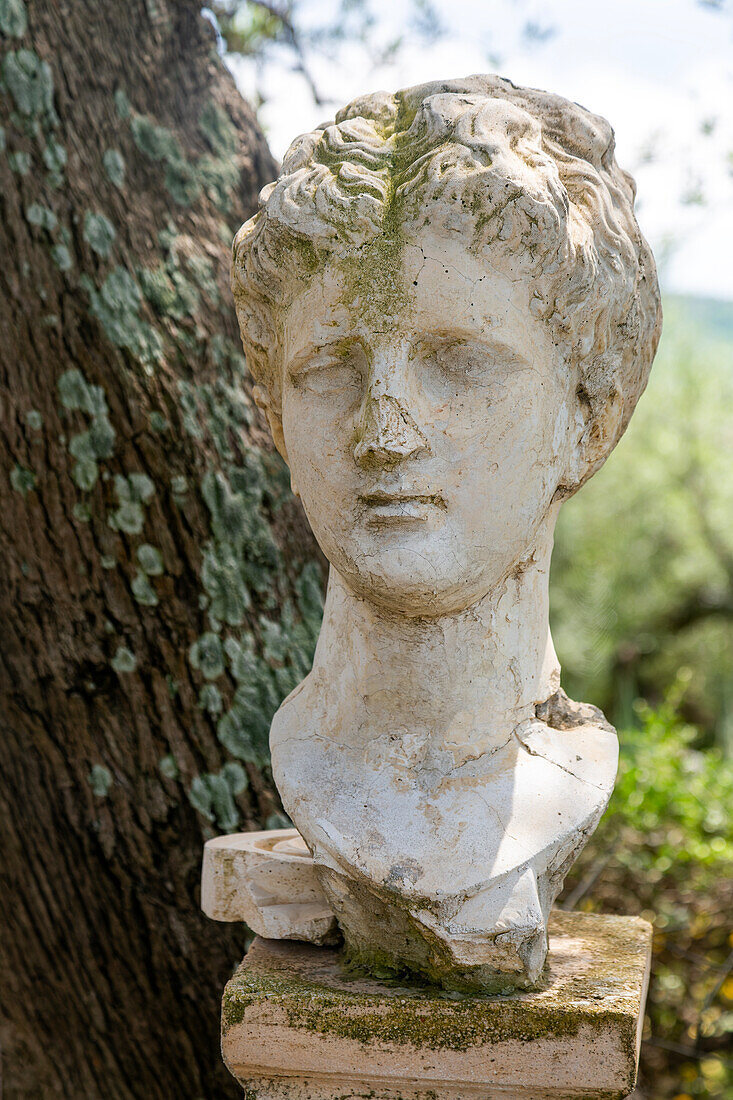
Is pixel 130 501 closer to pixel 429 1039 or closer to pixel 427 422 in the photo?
pixel 427 422

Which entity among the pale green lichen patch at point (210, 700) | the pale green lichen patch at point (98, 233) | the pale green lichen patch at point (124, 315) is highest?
the pale green lichen patch at point (98, 233)

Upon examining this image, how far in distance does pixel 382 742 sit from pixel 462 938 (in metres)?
0.34

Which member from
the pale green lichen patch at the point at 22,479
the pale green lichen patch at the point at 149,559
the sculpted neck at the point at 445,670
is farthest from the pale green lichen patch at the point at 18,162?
the sculpted neck at the point at 445,670

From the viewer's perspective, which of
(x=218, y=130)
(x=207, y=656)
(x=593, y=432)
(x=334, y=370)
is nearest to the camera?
(x=334, y=370)

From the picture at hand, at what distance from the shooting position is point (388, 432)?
1628 mm

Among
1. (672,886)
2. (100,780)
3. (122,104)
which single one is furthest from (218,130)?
(672,886)

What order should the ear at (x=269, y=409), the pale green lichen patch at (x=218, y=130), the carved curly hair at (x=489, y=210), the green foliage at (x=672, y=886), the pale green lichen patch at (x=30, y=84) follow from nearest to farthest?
the carved curly hair at (x=489, y=210)
the ear at (x=269, y=409)
the pale green lichen patch at (x=30, y=84)
the pale green lichen patch at (x=218, y=130)
the green foliage at (x=672, y=886)

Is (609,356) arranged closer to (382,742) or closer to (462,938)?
(382,742)

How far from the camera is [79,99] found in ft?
9.09

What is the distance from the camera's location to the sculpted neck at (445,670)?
182cm

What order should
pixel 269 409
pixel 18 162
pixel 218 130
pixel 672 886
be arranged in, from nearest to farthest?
pixel 269 409
pixel 18 162
pixel 218 130
pixel 672 886

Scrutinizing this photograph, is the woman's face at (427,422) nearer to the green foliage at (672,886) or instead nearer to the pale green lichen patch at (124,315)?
the pale green lichen patch at (124,315)

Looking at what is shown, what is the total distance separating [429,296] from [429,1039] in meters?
1.14

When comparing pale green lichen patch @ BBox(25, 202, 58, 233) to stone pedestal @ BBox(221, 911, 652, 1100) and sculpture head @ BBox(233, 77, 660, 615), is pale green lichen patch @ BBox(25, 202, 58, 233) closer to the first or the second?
sculpture head @ BBox(233, 77, 660, 615)
